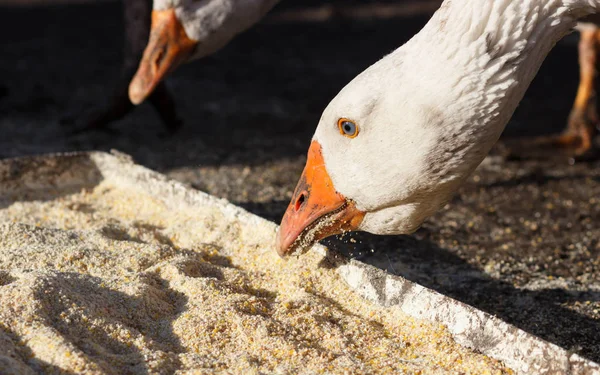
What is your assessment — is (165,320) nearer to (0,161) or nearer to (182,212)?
(182,212)

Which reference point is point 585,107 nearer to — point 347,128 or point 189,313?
point 347,128

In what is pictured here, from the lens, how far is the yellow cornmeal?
2.55m

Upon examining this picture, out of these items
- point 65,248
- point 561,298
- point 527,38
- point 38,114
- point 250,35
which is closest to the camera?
point 527,38

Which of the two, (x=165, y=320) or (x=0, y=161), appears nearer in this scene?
(x=165, y=320)

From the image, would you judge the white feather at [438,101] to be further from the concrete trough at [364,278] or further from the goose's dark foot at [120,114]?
the goose's dark foot at [120,114]

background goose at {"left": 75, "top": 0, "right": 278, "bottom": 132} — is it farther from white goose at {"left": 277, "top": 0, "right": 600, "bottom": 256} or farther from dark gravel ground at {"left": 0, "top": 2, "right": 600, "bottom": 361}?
white goose at {"left": 277, "top": 0, "right": 600, "bottom": 256}

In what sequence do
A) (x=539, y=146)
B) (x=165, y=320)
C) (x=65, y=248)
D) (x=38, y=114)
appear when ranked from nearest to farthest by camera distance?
(x=165, y=320) < (x=65, y=248) < (x=539, y=146) < (x=38, y=114)

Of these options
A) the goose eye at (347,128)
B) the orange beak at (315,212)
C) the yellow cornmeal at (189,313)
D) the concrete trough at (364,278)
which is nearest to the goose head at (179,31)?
the concrete trough at (364,278)

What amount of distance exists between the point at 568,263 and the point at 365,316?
1.79 m

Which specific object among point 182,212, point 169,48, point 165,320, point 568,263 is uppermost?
point 169,48

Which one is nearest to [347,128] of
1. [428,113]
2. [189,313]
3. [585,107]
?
[428,113]

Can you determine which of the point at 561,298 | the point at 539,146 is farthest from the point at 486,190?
the point at 561,298

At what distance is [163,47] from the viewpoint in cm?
432

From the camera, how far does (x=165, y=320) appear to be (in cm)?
285
